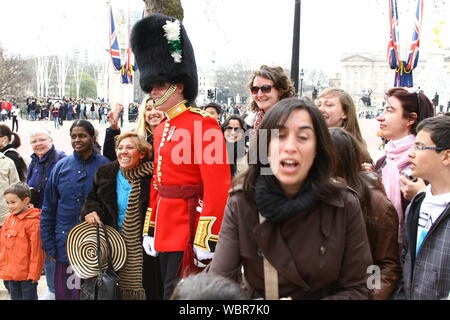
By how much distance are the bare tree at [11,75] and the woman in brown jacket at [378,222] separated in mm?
47851

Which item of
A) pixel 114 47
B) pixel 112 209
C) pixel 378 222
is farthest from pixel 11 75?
pixel 378 222

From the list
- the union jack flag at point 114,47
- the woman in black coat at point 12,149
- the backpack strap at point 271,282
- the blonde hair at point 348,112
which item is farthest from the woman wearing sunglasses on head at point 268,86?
the union jack flag at point 114,47

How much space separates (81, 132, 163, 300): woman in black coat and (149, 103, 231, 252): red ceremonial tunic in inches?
20.4

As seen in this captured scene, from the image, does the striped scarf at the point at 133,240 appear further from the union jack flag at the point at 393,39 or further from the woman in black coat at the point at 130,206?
the union jack flag at the point at 393,39

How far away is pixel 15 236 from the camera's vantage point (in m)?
4.58

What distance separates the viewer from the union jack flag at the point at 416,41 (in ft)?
38.6

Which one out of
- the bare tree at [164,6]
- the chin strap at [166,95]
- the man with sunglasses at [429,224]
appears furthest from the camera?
the bare tree at [164,6]

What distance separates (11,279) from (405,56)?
35.0 ft

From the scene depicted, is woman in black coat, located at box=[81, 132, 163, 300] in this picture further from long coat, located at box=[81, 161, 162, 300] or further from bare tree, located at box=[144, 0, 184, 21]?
bare tree, located at box=[144, 0, 184, 21]

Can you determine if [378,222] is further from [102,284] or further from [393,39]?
[393,39]

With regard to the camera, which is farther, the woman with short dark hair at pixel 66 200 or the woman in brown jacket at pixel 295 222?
the woman with short dark hair at pixel 66 200

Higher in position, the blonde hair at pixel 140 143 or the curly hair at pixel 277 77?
the curly hair at pixel 277 77
